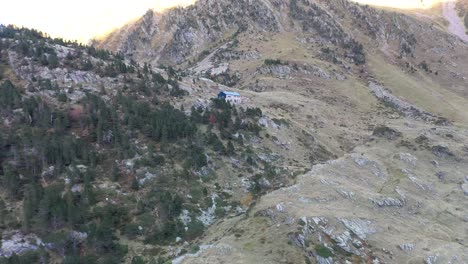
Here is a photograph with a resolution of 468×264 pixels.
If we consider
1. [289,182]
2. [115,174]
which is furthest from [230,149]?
[115,174]

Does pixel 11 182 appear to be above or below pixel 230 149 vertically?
above

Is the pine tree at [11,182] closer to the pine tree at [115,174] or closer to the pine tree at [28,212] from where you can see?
the pine tree at [28,212]

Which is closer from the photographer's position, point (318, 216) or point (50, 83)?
point (318, 216)

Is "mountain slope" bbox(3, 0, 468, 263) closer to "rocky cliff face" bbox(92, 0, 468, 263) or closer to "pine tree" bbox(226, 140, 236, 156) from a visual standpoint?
"rocky cliff face" bbox(92, 0, 468, 263)

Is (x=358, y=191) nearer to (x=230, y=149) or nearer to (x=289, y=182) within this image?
(x=289, y=182)

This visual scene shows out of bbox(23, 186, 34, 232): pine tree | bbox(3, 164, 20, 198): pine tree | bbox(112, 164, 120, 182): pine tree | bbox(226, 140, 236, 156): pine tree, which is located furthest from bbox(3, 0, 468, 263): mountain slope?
bbox(3, 164, 20, 198): pine tree

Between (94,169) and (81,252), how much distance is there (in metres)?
22.0

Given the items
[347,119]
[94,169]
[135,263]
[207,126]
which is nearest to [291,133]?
[207,126]

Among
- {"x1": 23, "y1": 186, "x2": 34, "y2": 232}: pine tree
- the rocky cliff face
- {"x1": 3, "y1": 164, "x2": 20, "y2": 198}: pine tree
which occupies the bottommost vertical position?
the rocky cliff face

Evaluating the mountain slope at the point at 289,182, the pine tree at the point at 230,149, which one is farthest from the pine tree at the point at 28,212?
the pine tree at the point at 230,149

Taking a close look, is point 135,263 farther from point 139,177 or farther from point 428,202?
point 428,202

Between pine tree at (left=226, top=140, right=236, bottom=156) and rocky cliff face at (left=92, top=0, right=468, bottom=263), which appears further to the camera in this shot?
pine tree at (left=226, top=140, right=236, bottom=156)

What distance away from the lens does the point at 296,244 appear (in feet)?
185

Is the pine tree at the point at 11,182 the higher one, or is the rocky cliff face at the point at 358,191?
the pine tree at the point at 11,182
